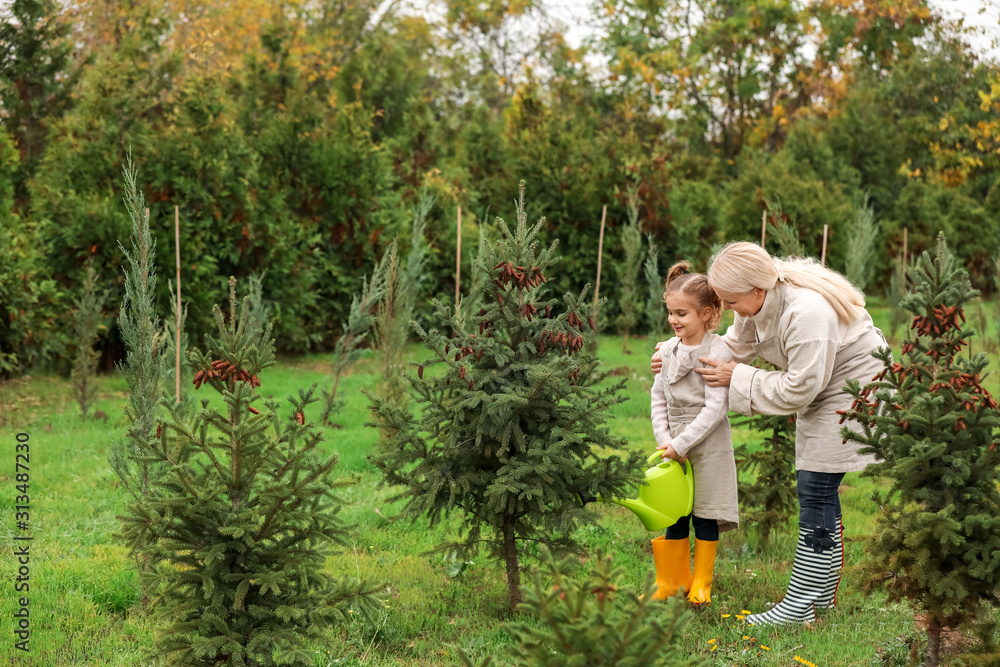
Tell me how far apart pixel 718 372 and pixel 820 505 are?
78cm

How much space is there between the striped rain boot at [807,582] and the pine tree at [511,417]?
91 cm

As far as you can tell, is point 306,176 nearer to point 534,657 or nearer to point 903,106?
point 534,657

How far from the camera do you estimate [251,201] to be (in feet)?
35.7

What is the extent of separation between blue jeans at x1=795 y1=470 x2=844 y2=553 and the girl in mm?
336

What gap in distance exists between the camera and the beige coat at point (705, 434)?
406 cm

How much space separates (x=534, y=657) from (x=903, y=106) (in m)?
26.4

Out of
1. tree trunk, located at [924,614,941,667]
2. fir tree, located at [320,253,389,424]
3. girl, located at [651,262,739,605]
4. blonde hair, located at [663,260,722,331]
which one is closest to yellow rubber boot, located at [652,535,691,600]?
girl, located at [651,262,739,605]

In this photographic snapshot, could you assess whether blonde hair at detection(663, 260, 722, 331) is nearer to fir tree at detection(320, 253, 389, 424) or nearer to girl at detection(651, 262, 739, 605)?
girl at detection(651, 262, 739, 605)

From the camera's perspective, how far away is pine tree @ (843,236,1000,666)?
286 centimetres

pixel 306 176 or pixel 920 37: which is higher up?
pixel 920 37

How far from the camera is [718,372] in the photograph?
406cm

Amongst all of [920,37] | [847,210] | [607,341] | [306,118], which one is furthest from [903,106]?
[306,118]

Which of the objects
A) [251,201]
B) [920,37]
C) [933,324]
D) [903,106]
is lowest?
[933,324]

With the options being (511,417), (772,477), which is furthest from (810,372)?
(772,477)
